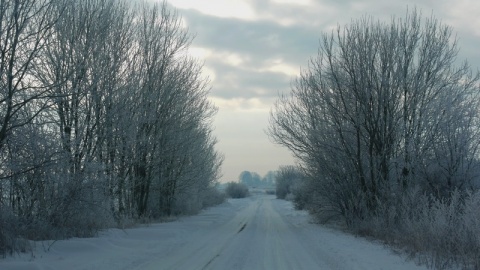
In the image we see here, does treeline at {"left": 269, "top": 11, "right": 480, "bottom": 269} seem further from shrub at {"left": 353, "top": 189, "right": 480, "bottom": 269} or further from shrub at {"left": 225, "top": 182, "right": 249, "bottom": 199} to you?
shrub at {"left": 225, "top": 182, "right": 249, "bottom": 199}

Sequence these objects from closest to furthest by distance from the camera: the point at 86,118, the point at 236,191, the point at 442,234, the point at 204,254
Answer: the point at 442,234, the point at 204,254, the point at 86,118, the point at 236,191

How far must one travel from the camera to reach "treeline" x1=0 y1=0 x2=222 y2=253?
13.6 m

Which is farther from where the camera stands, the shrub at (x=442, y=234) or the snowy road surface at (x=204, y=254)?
the shrub at (x=442, y=234)

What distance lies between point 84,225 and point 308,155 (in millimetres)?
14313

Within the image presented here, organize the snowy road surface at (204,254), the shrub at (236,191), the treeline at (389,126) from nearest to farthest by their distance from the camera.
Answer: the snowy road surface at (204,254)
the treeline at (389,126)
the shrub at (236,191)

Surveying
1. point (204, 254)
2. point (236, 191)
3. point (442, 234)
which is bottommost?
point (204, 254)

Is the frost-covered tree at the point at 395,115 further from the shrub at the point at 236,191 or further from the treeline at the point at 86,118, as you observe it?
the shrub at the point at 236,191

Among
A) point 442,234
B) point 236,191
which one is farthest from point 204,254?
point 236,191

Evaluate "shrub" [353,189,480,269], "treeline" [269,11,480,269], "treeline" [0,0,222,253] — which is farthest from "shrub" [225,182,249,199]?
"shrub" [353,189,480,269]

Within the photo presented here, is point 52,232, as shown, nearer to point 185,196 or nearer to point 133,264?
point 133,264

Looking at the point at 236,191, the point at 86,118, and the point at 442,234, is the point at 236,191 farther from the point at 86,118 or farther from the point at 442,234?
the point at 442,234

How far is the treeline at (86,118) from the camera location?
44.7 ft

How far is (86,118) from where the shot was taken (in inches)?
803

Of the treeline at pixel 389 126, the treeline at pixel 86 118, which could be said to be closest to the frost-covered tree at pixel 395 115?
the treeline at pixel 389 126
